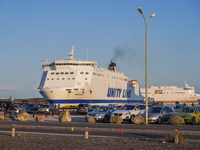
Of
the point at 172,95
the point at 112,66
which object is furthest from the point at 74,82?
the point at 172,95

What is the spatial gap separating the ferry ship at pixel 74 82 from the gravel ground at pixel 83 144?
48.2 m

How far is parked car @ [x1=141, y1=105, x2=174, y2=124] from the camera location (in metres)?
Result: 24.8

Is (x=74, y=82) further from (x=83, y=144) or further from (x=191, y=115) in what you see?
(x=83, y=144)

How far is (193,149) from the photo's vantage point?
10914 millimetres

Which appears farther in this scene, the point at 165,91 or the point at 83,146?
the point at 165,91

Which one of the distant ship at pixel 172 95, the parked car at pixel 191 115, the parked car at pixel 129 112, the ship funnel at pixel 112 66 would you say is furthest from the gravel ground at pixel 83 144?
the distant ship at pixel 172 95

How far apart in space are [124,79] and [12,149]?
79.2m

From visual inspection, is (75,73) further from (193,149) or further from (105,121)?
(193,149)

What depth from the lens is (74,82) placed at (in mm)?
63250

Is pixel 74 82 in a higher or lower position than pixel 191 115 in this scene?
higher

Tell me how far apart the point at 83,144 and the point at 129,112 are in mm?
15603

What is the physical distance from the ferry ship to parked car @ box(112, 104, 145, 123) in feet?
110

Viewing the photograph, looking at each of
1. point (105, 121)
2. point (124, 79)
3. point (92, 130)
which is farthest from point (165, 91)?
point (92, 130)

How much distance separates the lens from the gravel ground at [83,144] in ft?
37.7
